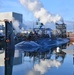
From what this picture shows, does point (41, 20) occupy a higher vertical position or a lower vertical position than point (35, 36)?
higher

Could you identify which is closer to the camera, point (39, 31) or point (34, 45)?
point (34, 45)

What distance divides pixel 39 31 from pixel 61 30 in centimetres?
910

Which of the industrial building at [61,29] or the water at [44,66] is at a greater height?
the industrial building at [61,29]

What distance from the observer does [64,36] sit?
57844mm

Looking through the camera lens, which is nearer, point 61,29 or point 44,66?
point 44,66

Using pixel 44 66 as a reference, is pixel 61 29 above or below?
above

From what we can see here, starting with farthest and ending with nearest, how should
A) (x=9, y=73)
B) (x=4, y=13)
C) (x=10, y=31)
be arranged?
(x=4, y=13) < (x=9, y=73) < (x=10, y=31)

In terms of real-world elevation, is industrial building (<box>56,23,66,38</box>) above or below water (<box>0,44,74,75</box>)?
above

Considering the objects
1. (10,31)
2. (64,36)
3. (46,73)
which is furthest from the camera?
(64,36)

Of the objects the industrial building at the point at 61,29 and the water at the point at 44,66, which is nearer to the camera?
the water at the point at 44,66

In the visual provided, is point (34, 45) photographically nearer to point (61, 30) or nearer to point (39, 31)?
point (39, 31)

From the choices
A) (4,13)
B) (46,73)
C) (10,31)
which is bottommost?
(46,73)

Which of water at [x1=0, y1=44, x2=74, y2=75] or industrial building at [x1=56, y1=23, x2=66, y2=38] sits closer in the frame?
water at [x1=0, y1=44, x2=74, y2=75]

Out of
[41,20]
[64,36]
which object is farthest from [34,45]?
[64,36]
